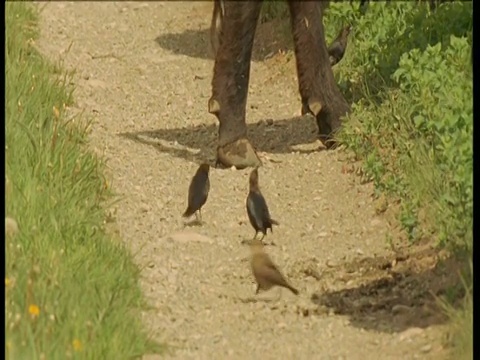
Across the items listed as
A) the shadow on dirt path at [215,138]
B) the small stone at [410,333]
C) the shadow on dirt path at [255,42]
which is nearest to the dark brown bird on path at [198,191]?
the shadow on dirt path at [215,138]

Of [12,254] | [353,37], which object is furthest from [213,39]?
[12,254]

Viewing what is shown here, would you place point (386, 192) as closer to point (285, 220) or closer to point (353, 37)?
point (285, 220)

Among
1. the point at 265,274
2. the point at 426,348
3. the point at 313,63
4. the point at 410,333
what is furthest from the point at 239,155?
the point at 426,348

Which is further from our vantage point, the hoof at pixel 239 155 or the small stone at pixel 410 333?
the hoof at pixel 239 155

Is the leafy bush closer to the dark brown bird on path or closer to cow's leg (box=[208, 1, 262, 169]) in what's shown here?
cow's leg (box=[208, 1, 262, 169])

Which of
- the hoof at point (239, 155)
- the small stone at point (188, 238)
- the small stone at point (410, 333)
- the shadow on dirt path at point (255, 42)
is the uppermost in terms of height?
the shadow on dirt path at point (255, 42)

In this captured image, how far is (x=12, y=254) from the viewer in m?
6.30

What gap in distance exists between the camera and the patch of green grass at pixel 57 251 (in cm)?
575

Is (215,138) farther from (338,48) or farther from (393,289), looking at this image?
(393,289)

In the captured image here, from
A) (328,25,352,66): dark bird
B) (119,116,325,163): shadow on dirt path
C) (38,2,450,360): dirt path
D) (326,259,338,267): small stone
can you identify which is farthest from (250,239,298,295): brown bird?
(328,25,352,66): dark bird

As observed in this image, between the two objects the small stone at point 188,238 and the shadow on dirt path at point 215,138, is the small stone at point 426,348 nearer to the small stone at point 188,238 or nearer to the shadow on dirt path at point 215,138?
the small stone at point 188,238

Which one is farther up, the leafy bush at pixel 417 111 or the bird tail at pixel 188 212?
the leafy bush at pixel 417 111

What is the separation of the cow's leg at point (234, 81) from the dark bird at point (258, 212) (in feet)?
2.59

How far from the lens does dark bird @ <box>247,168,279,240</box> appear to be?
745 centimetres
